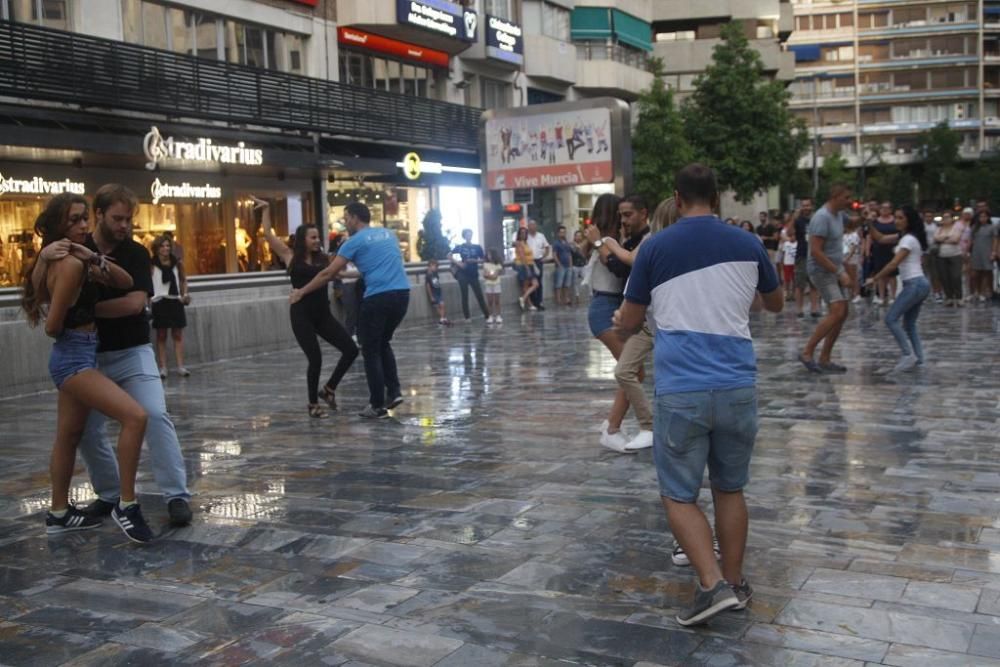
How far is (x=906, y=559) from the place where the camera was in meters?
5.23

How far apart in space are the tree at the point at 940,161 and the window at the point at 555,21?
47.2 meters

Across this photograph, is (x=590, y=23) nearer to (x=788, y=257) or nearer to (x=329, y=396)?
(x=788, y=257)

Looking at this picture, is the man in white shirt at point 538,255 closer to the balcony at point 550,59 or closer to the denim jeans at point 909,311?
the denim jeans at point 909,311

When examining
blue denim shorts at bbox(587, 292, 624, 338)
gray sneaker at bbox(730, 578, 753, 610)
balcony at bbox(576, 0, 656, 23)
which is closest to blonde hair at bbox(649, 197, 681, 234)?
blue denim shorts at bbox(587, 292, 624, 338)

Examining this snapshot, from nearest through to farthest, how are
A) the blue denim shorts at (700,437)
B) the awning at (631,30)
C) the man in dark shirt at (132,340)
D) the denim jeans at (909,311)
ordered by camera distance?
the blue denim shorts at (700,437), the man in dark shirt at (132,340), the denim jeans at (909,311), the awning at (631,30)

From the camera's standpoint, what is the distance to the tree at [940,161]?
8231 centimetres

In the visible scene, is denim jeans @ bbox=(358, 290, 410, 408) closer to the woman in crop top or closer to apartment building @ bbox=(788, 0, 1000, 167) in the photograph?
the woman in crop top

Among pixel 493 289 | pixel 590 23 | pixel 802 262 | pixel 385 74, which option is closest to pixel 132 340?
pixel 802 262

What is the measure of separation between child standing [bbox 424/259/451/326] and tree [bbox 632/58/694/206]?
2520cm

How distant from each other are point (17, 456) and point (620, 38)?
1587 inches

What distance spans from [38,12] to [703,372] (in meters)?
20.9

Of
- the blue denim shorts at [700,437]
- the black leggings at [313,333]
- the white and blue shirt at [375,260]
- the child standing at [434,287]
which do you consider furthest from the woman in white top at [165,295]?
the blue denim shorts at [700,437]

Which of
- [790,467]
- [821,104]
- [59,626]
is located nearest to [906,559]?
[790,467]

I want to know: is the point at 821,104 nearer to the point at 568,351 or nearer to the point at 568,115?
the point at 568,115
